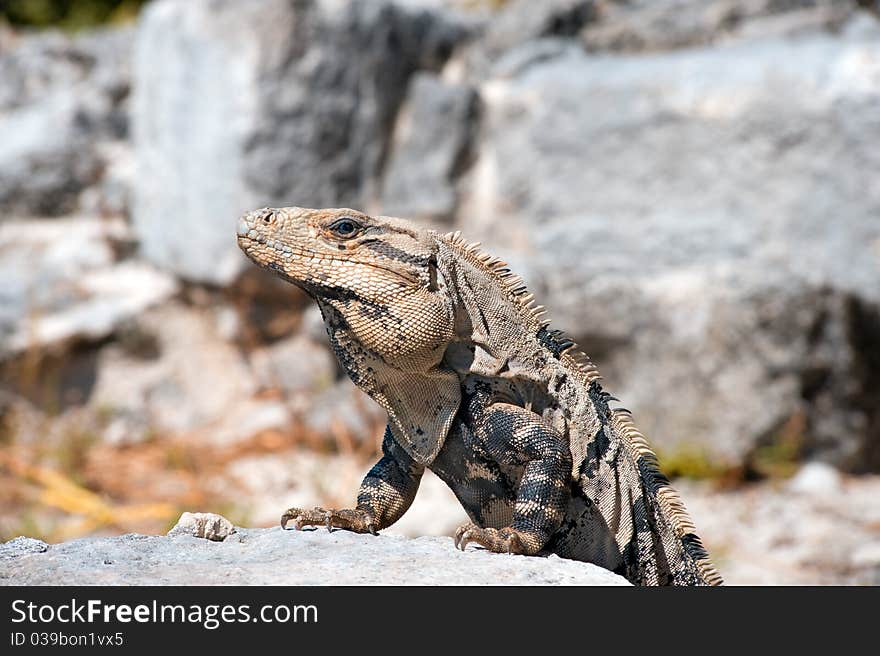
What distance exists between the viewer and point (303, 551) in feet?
9.85

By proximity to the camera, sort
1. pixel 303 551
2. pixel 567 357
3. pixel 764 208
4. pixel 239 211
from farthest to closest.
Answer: pixel 239 211 < pixel 764 208 < pixel 567 357 < pixel 303 551

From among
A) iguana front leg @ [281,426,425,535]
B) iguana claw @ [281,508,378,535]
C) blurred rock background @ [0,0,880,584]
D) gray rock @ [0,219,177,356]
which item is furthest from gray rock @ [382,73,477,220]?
iguana claw @ [281,508,378,535]

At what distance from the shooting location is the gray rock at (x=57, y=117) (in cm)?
872

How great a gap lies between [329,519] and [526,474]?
628 mm

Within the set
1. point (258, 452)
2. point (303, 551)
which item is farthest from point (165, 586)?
point (258, 452)

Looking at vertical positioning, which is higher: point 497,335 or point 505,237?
point 505,237

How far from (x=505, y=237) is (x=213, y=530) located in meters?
5.42

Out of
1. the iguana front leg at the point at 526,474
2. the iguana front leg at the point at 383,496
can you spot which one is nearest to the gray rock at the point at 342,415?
the iguana front leg at the point at 383,496

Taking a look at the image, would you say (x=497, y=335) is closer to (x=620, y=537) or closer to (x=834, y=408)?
(x=620, y=537)

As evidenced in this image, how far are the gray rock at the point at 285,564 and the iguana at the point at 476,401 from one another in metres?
0.10

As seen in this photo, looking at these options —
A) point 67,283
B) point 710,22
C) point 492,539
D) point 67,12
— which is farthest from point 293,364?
point 67,12

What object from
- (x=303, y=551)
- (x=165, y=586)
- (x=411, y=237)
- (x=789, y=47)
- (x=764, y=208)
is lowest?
(x=165, y=586)

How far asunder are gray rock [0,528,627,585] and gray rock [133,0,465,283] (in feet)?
17.3

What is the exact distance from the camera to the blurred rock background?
293 inches
